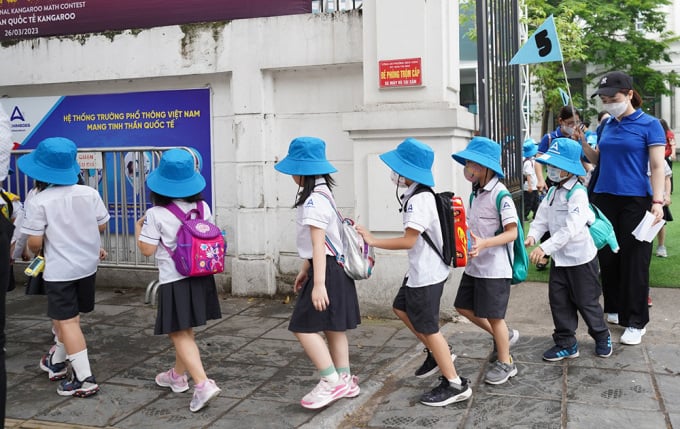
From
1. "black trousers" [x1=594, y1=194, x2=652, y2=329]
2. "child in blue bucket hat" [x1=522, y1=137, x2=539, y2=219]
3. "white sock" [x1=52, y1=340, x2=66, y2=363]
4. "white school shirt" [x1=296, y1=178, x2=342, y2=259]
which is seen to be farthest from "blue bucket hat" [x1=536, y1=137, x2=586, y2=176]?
"child in blue bucket hat" [x1=522, y1=137, x2=539, y2=219]

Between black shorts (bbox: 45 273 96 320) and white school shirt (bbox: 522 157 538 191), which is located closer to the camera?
black shorts (bbox: 45 273 96 320)

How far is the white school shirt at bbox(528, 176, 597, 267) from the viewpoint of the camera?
475 centimetres

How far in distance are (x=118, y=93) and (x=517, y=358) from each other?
5109mm

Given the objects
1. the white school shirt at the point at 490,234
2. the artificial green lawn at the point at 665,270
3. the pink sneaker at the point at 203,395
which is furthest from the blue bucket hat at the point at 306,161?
the artificial green lawn at the point at 665,270

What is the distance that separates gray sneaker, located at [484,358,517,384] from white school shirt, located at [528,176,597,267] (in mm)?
778

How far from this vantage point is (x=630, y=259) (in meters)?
5.34

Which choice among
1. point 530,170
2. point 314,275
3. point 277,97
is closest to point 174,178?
point 314,275

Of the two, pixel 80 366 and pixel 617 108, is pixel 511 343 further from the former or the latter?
pixel 80 366

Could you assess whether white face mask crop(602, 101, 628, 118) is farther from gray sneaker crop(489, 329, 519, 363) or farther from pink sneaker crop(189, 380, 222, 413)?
pink sneaker crop(189, 380, 222, 413)

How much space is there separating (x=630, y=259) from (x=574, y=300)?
2.23ft

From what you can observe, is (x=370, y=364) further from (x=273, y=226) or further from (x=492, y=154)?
(x=273, y=226)

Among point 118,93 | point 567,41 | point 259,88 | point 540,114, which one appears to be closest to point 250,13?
point 259,88

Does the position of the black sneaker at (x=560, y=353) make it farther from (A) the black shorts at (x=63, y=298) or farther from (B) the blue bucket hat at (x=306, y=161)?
(A) the black shorts at (x=63, y=298)

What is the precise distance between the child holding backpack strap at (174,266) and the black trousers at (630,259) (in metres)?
3.07
